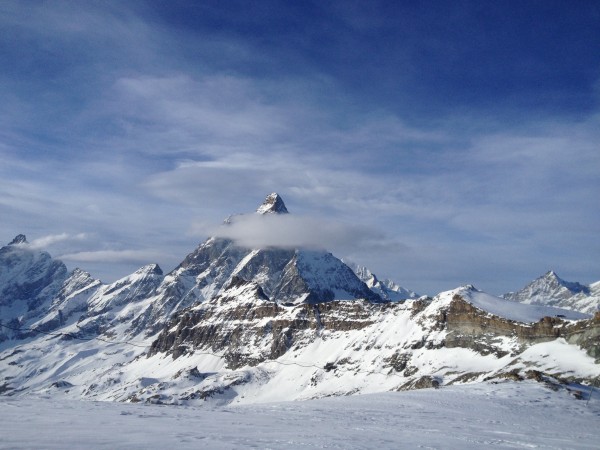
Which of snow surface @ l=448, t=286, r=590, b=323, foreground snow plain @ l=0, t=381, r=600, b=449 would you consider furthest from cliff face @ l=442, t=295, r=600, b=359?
foreground snow plain @ l=0, t=381, r=600, b=449

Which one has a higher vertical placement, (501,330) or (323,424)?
(501,330)

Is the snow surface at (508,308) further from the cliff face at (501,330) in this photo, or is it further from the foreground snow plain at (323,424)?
the foreground snow plain at (323,424)

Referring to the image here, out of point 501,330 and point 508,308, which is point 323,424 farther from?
point 508,308

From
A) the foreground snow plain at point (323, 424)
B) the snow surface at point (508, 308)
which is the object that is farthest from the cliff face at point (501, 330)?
the foreground snow plain at point (323, 424)

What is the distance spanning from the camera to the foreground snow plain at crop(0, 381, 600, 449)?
66.8ft

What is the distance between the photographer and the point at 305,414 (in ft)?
103

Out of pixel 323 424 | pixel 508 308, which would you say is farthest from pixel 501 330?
pixel 323 424

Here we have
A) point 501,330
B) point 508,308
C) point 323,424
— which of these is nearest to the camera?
point 323,424

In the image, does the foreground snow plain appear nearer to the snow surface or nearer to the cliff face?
the cliff face

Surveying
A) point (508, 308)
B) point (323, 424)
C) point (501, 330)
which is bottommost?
point (323, 424)

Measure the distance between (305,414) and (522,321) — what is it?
117 meters

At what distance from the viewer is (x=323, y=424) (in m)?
27.3

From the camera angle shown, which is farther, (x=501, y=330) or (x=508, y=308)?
(x=508, y=308)

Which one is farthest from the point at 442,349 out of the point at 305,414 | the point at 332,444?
the point at 332,444
